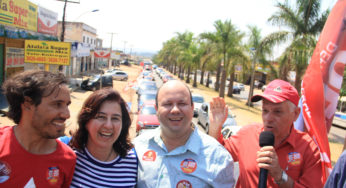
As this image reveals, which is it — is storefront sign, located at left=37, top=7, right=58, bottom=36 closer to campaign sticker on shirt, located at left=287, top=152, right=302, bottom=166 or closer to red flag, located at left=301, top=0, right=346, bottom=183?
red flag, located at left=301, top=0, right=346, bottom=183

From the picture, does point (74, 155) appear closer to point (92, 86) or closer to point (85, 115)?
point (85, 115)

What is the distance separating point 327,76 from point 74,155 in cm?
309

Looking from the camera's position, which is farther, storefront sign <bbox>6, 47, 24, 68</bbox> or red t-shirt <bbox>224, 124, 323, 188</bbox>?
storefront sign <bbox>6, 47, 24, 68</bbox>

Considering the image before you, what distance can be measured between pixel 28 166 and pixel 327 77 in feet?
11.2

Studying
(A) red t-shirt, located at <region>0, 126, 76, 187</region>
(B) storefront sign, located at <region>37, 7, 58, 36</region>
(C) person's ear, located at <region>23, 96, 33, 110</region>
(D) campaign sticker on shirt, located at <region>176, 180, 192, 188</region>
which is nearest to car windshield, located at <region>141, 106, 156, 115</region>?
(D) campaign sticker on shirt, located at <region>176, 180, 192, 188</region>

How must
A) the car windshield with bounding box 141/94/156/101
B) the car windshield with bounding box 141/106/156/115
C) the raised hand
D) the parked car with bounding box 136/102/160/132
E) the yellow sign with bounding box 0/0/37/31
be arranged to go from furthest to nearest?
the car windshield with bounding box 141/94/156/101 → the yellow sign with bounding box 0/0/37/31 → the car windshield with bounding box 141/106/156/115 → the parked car with bounding box 136/102/160/132 → the raised hand

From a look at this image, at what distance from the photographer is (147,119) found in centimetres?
1070

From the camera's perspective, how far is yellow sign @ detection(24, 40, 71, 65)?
16.2m

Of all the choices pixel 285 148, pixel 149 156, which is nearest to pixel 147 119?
pixel 149 156

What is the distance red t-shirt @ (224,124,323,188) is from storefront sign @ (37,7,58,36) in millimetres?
22245

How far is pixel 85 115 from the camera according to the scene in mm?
2441

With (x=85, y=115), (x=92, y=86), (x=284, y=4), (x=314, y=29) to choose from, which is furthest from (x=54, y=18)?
(x=85, y=115)

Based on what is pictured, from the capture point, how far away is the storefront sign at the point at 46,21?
21.1 meters

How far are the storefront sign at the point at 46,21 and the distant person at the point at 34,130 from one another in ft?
71.3
